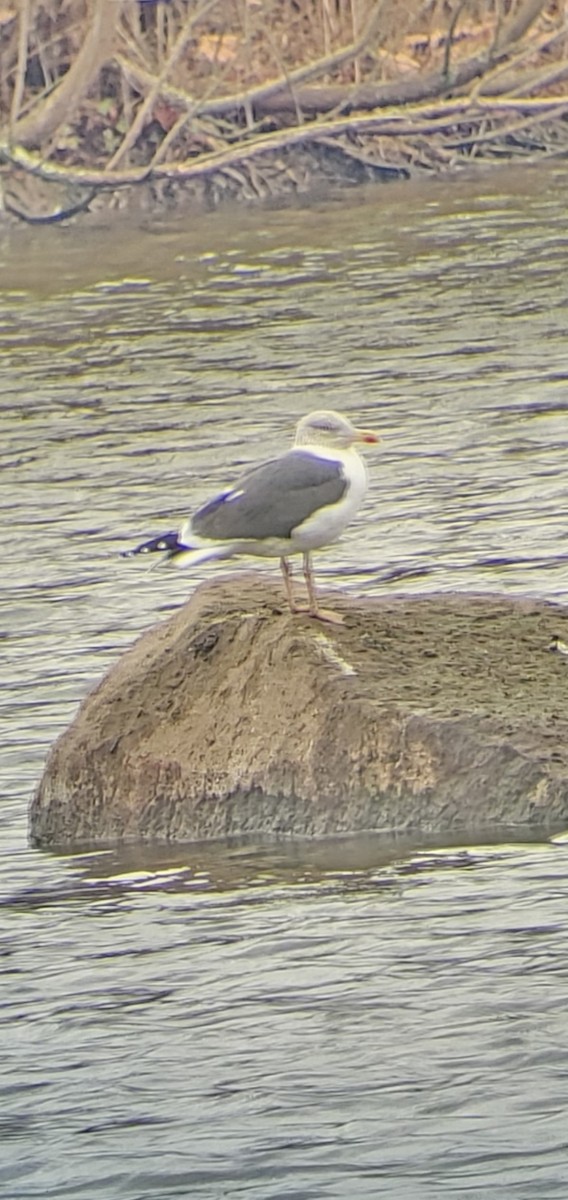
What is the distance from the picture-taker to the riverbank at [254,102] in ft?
93.5

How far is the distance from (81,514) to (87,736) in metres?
6.11

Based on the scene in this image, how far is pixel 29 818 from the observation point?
8.52 metres

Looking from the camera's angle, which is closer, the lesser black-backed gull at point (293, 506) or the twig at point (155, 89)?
the lesser black-backed gull at point (293, 506)

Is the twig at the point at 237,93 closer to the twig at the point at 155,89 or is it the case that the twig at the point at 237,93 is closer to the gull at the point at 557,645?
the twig at the point at 155,89

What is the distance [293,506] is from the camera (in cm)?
834

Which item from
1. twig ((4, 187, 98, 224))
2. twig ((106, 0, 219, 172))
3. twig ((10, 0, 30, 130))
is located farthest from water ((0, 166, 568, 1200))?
twig ((106, 0, 219, 172))

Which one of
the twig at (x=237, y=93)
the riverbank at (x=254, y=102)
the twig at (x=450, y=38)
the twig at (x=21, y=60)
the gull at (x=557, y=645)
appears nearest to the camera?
the gull at (x=557, y=645)

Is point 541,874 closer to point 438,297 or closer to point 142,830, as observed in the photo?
point 142,830

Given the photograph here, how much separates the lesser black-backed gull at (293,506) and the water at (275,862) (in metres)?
1.05

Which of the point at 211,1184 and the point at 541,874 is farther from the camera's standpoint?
the point at 541,874

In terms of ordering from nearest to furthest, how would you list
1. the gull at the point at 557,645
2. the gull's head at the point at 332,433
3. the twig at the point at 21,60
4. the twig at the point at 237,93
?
the gull at the point at 557,645 < the gull's head at the point at 332,433 < the twig at the point at 21,60 < the twig at the point at 237,93

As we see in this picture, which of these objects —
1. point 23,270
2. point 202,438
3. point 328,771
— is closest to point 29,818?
point 328,771

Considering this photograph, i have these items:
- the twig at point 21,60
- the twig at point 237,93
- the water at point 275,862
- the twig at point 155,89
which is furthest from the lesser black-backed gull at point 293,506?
the twig at point 237,93

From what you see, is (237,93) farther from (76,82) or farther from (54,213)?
(54,213)
